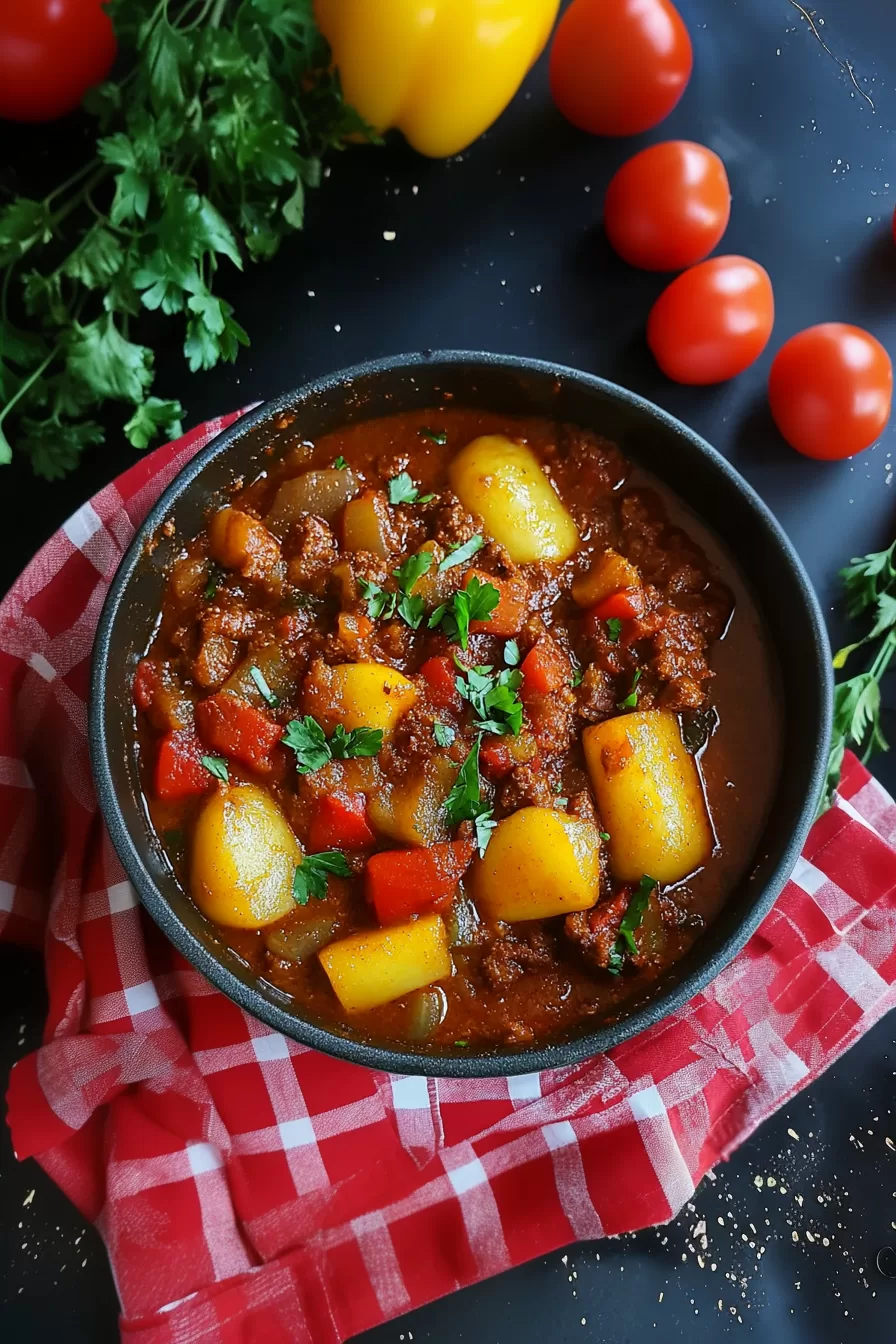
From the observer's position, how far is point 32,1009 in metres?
3.00

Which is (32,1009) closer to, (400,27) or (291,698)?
(291,698)

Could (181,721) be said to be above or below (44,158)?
below

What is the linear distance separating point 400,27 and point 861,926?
2.81 m

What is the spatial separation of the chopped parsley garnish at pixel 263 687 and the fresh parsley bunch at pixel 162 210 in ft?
2.67

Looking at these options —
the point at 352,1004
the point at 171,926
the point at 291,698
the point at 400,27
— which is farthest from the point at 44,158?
the point at 352,1004

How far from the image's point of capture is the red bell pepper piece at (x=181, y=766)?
2562 mm

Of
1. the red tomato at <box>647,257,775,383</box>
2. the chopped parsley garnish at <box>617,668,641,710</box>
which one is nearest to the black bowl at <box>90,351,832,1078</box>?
the chopped parsley garnish at <box>617,668,641,710</box>

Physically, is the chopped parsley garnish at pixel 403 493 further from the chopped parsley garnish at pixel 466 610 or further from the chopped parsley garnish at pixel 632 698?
the chopped parsley garnish at pixel 632 698

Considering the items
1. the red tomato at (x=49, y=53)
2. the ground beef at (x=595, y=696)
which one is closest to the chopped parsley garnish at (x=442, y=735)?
the ground beef at (x=595, y=696)

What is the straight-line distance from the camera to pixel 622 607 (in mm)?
2633

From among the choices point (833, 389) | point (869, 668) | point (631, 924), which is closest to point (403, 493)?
point (631, 924)

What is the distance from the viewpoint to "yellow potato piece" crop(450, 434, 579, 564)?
2682 millimetres

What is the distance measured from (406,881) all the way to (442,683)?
0.47 metres

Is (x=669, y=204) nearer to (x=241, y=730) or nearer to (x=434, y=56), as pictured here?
(x=434, y=56)
